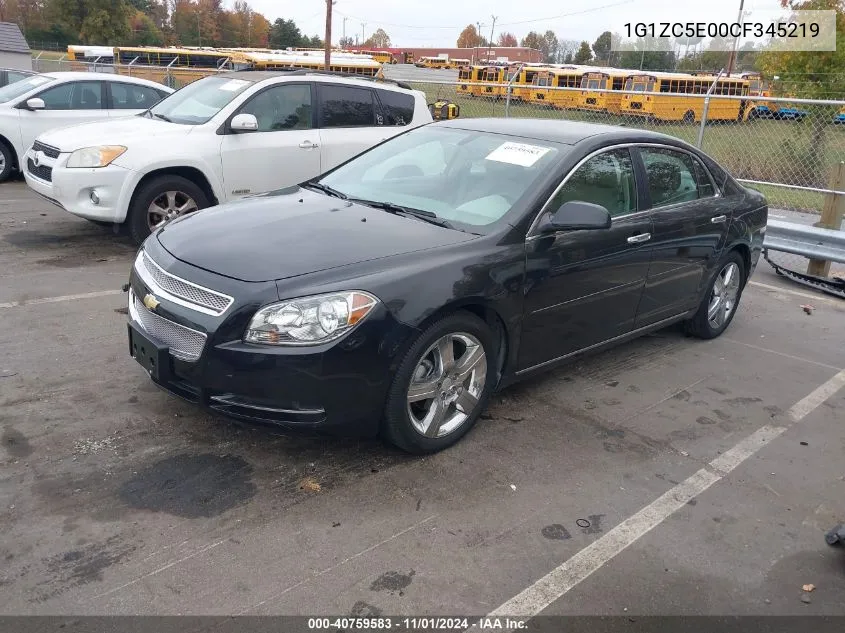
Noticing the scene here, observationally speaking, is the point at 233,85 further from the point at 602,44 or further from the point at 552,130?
the point at 602,44

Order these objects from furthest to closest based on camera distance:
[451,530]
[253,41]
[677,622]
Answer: [253,41], [451,530], [677,622]

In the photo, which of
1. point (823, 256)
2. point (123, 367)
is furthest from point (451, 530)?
point (823, 256)

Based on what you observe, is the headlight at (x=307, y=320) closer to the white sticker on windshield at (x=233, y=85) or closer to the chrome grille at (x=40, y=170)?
the chrome grille at (x=40, y=170)

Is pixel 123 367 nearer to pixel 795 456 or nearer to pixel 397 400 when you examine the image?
pixel 397 400

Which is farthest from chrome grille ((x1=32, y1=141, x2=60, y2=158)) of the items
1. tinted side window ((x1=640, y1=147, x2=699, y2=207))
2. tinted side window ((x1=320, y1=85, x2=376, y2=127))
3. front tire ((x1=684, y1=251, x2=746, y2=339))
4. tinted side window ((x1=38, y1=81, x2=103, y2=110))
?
front tire ((x1=684, y1=251, x2=746, y2=339))

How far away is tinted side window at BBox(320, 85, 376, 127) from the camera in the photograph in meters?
8.17

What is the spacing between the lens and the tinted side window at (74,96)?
1053 cm

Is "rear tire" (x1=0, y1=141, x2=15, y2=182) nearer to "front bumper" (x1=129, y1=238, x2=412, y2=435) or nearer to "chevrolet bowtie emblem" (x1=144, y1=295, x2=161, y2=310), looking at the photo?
"chevrolet bowtie emblem" (x1=144, y1=295, x2=161, y2=310)

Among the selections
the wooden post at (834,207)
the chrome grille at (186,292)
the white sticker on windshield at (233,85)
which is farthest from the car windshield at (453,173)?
the wooden post at (834,207)

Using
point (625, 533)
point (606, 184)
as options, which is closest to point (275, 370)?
point (625, 533)

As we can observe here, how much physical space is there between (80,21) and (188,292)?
244ft

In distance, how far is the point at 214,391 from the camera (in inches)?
131

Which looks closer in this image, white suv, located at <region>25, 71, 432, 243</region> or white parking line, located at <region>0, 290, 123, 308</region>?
white parking line, located at <region>0, 290, 123, 308</region>

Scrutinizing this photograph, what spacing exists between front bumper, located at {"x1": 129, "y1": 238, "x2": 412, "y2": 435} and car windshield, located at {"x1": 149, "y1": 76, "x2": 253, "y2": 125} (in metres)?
4.62
